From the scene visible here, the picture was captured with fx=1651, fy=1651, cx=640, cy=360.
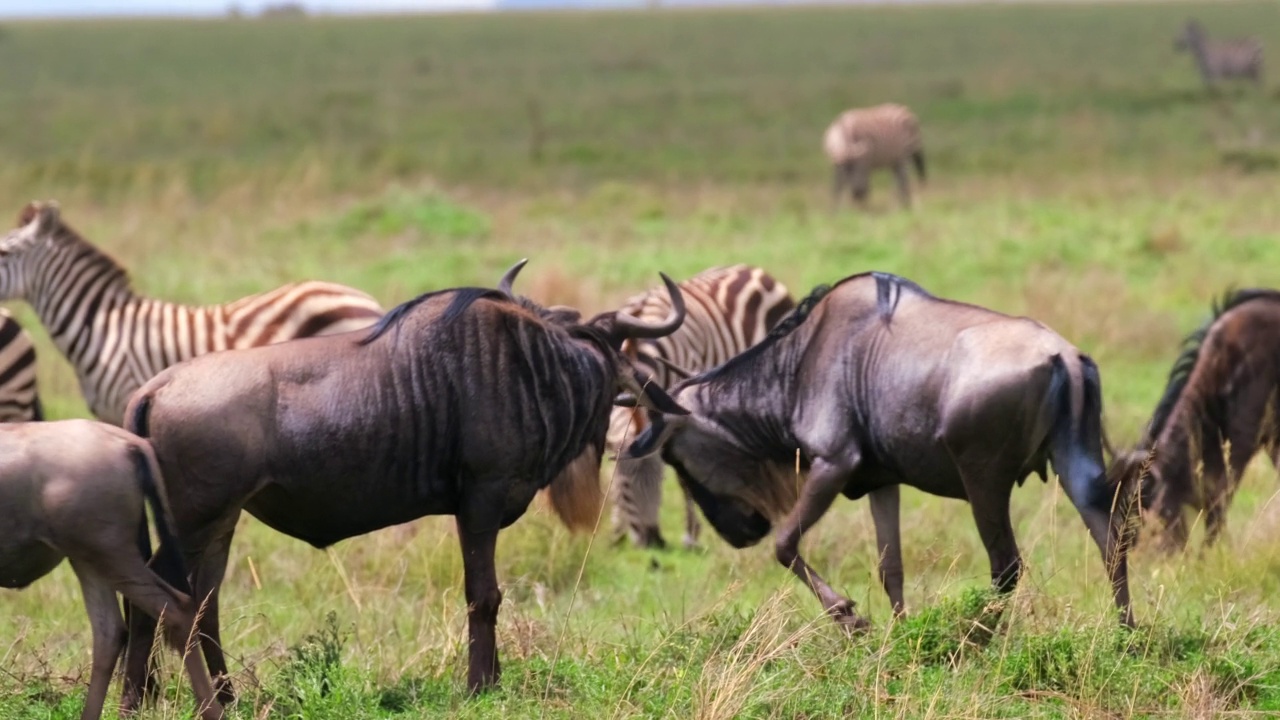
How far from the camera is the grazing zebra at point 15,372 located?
7.70 meters

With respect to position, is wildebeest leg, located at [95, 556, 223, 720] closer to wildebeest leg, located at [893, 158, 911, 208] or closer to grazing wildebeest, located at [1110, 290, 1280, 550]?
grazing wildebeest, located at [1110, 290, 1280, 550]

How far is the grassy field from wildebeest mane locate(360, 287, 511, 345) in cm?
97

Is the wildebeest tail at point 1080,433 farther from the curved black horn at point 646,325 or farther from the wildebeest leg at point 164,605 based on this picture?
the wildebeest leg at point 164,605

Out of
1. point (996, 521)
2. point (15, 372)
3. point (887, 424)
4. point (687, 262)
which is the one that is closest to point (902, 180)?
point (687, 262)

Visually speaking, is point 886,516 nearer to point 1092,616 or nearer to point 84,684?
point 1092,616

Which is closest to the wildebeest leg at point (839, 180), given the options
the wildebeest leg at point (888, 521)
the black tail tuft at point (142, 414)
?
the wildebeest leg at point (888, 521)

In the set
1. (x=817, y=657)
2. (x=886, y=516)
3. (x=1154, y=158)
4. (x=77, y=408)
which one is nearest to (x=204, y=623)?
(x=817, y=657)

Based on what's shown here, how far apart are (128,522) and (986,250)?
12443mm

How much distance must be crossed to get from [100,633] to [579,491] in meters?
1.76

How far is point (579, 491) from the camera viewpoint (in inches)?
226

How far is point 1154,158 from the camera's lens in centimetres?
2628

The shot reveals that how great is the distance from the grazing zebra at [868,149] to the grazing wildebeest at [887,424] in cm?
1670

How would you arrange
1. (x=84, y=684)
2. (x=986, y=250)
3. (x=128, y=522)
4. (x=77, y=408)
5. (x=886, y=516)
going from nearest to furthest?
(x=128, y=522) < (x=84, y=684) < (x=886, y=516) < (x=77, y=408) < (x=986, y=250)

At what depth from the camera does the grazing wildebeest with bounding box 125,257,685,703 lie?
490 cm
